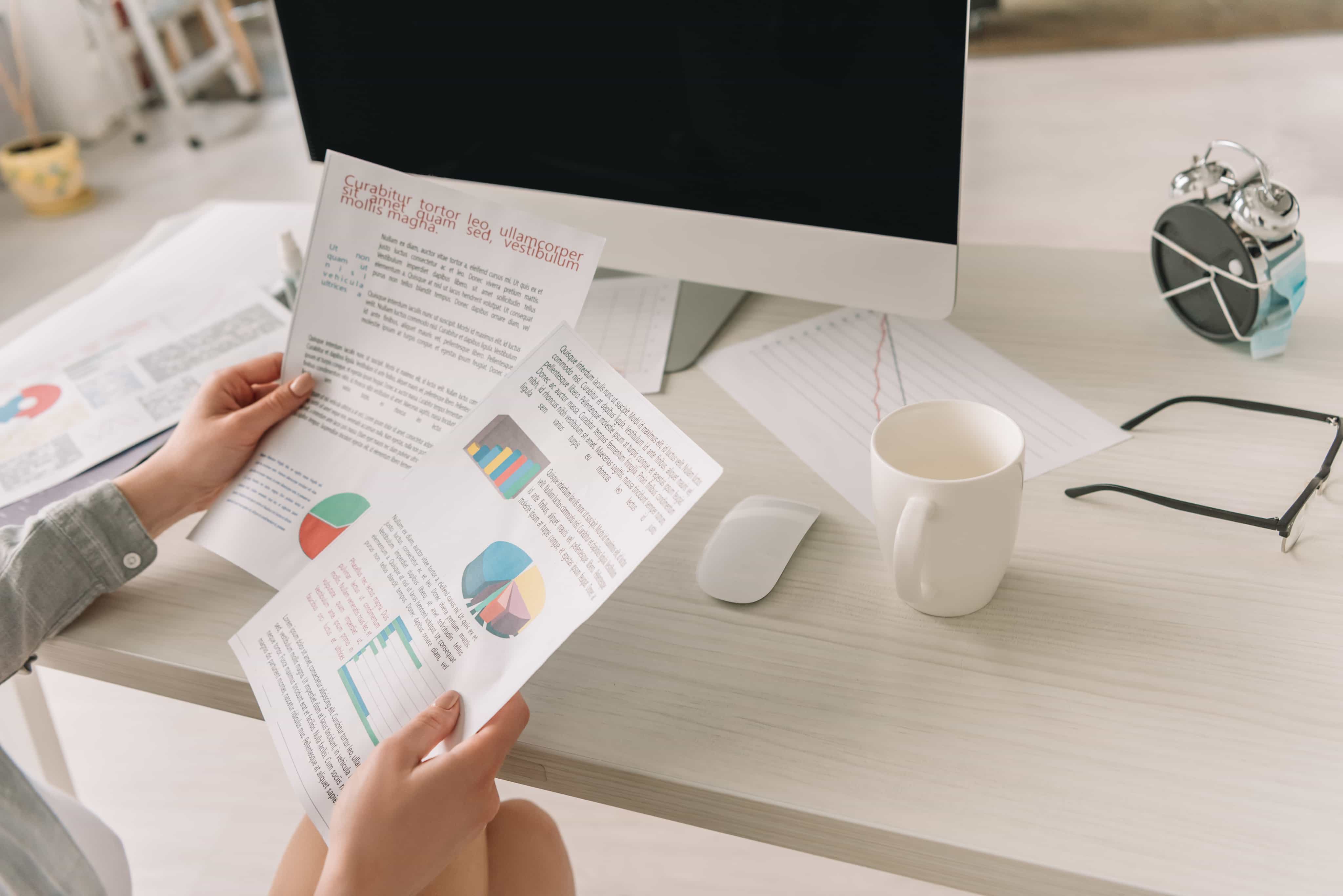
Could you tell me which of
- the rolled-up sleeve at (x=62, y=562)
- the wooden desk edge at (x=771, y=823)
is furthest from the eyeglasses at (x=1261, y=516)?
the rolled-up sleeve at (x=62, y=562)

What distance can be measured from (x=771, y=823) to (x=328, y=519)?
337mm

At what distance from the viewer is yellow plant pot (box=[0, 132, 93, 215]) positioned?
8.49ft

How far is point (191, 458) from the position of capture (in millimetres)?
664

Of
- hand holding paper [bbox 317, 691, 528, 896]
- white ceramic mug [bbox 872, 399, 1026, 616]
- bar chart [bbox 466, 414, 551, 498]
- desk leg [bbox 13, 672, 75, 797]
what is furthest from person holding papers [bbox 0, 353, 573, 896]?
desk leg [bbox 13, 672, 75, 797]

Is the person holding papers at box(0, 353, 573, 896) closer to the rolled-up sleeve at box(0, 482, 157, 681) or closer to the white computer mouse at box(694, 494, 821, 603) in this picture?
the rolled-up sleeve at box(0, 482, 157, 681)

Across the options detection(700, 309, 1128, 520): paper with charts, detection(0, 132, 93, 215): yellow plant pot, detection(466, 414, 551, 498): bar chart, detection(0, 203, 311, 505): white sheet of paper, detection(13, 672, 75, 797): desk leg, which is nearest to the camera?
detection(466, 414, 551, 498): bar chart

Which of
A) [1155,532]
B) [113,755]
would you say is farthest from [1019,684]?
[113,755]

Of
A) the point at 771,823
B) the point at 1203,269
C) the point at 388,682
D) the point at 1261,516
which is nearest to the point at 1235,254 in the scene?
the point at 1203,269

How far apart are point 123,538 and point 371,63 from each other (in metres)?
0.45

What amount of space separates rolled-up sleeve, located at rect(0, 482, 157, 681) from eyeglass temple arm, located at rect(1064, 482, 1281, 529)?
0.61m

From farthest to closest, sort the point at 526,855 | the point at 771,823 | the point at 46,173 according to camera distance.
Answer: the point at 46,173, the point at 526,855, the point at 771,823

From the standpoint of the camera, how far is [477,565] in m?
0.53

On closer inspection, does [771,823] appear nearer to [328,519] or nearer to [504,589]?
[504,589]

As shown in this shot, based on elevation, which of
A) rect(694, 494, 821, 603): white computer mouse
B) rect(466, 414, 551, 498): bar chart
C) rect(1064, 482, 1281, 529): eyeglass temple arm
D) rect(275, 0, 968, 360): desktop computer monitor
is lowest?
rect(1064, 482, 1281, 529): eyeglass temple arm
